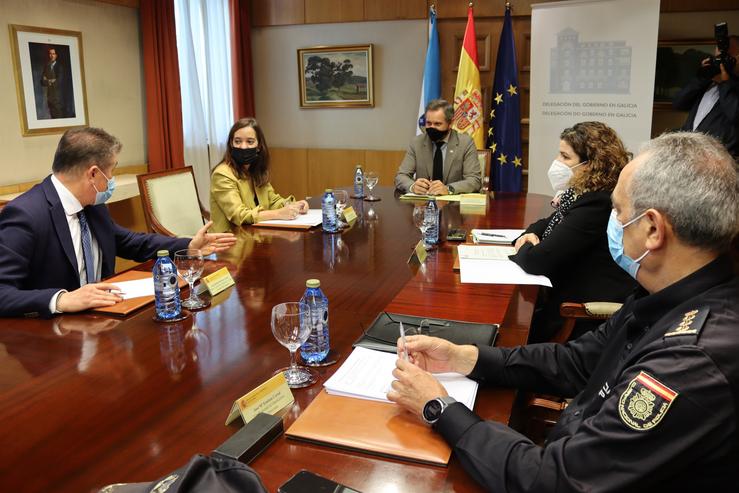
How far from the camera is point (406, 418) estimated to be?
44.4 inches

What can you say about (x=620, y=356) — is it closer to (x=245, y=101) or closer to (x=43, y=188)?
(x=43, y=188)

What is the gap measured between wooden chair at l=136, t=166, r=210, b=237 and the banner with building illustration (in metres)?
3.03

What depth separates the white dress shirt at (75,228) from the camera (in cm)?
205

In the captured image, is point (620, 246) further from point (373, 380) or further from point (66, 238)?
point (66, 238)

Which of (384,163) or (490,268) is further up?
(384,163)

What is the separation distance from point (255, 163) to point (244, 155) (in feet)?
0.31

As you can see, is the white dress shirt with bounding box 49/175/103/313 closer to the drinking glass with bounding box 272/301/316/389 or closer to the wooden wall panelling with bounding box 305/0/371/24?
the drinking glass with bounding box 272/301/316/389

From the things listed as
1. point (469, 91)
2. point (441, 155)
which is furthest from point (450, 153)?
point (469, 91)

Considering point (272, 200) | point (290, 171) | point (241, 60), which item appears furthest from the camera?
point (290, 171)

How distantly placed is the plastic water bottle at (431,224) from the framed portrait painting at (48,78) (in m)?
3.03

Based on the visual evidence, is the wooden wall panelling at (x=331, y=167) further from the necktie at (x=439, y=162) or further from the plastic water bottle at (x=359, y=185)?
the plastic water bottle at (x=359, y=185)

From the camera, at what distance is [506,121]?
17.3 ft

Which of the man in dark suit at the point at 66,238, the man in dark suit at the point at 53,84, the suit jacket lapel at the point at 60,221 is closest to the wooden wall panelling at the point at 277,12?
the man in dark suit at the point at 53,84

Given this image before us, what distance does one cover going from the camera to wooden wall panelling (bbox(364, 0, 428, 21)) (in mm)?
5520
